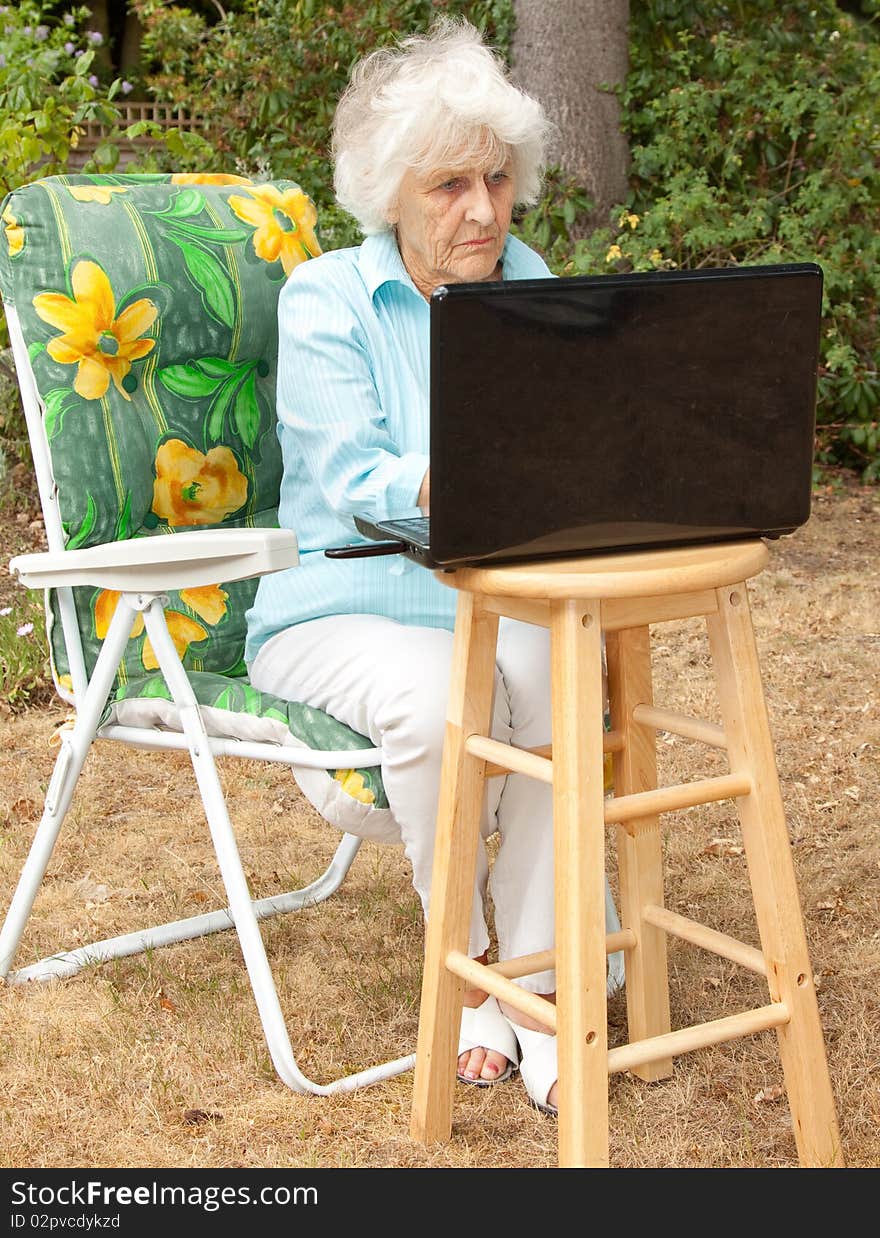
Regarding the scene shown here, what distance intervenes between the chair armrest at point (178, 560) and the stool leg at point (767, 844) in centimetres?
63

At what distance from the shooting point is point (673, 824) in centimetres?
326

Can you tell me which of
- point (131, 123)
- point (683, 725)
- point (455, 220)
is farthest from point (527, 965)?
point (131, 123)

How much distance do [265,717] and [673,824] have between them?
127cm

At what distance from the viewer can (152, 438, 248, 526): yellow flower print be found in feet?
8.36

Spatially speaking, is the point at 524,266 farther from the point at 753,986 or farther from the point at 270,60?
the point at 270,60

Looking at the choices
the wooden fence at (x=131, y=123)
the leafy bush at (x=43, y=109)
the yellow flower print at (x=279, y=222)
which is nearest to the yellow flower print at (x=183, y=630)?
the yellow flower print at (x=279, y=222)

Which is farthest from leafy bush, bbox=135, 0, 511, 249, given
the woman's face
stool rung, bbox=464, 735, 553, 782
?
stool rung, bbox=464, 735, 553, 782

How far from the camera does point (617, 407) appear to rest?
1697mm

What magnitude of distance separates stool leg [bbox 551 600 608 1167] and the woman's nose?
0.77 meters

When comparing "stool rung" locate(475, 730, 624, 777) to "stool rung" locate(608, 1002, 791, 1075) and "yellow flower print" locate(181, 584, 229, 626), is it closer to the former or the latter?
"stool rung" locate(608, 1002, 791, 1075)

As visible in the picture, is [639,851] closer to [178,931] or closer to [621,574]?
[621,574]

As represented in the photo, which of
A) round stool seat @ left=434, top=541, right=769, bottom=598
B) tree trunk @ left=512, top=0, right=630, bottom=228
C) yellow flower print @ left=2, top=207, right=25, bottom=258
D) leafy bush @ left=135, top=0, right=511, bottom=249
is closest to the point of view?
round stool seat @ left=434, top=541, right=769, bottom=598
